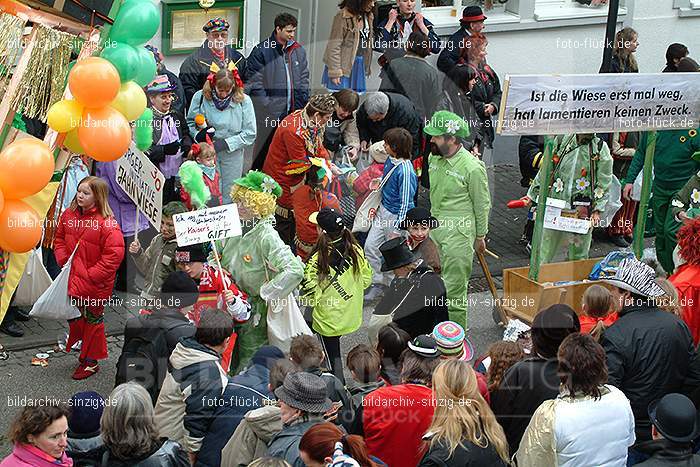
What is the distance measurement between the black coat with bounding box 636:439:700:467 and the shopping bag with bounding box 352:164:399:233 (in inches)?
197

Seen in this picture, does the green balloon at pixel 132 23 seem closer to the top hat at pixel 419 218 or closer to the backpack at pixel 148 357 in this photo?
the backpack at pixel 148 357

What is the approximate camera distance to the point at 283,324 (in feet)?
28.7

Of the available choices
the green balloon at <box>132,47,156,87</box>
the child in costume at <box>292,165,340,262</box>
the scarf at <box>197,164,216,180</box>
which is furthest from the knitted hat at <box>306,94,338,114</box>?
the green balloon at <box>132,47,156,87</box>

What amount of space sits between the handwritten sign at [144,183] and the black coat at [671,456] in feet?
12.9

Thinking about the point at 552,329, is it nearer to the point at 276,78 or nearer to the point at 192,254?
the point at 192,254

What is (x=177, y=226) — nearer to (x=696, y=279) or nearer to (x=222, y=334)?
(x=222, y=334)

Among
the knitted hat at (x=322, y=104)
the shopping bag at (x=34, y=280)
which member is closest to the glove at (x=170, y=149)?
the knitted hat at (x=322, y=104)

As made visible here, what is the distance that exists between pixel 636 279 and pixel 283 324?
2477mm

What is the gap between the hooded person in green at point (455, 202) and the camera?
1004 cm

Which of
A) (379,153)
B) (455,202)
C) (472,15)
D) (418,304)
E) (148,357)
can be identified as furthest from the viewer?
(472,15)

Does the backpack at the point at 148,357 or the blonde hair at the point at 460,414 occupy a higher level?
the blonde hair at the point at 460,414

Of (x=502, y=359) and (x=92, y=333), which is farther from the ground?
(x=502, y=359)

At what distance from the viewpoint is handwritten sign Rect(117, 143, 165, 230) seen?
28.4 feet

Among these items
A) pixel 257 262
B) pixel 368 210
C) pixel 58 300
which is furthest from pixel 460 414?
pixel 368 210
